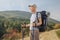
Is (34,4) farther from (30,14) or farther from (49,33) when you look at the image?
(49,33)

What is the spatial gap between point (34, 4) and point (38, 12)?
0.14 metres

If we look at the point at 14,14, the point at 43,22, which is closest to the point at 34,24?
the point at 43,22

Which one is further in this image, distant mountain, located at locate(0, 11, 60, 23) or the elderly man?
distant mountain, located at locate(0, 11, 60, 23)

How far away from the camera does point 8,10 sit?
4188mm

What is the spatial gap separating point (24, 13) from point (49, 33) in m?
0.49

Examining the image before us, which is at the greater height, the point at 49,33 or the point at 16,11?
the point at 16,11

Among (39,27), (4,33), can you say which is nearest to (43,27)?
(39,27)

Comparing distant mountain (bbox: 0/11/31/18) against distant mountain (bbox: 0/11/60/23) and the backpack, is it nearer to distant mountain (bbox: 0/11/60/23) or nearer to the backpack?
distant mountain (bbox: 0/11/60/23)

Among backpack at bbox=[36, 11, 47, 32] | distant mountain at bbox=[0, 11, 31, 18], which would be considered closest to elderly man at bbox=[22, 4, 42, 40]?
backpack at bbox=[36, 11, 47, 32]

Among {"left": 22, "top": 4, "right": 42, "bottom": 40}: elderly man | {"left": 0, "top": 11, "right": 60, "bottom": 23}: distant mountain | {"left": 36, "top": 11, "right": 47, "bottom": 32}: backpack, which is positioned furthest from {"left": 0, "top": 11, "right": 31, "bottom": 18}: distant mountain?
{"left": 36, "top": 11, "right": 47, "bottom": 32}: backpack

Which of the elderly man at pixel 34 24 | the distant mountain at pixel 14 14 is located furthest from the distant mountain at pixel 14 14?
the elderly man at pixel 34 24

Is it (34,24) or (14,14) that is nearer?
(34,24)

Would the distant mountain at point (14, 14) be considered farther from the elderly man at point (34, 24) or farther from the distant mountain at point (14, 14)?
the elderly man at point (34, 24)

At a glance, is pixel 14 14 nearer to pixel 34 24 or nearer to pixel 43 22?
pixel 34 24
